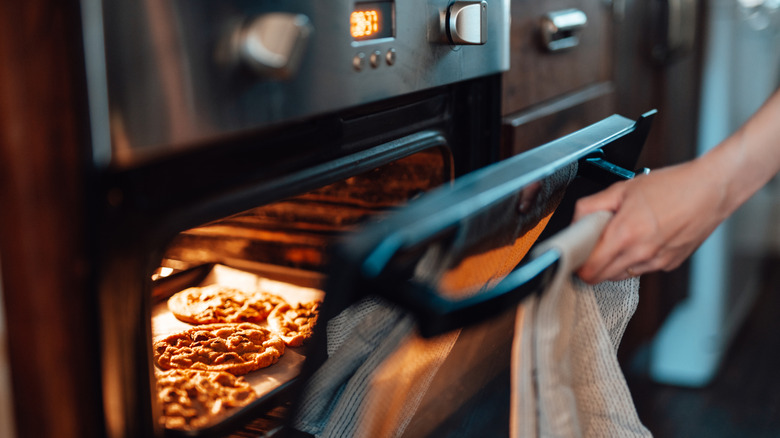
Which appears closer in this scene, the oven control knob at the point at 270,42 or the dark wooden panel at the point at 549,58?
the oven control knob at the point at 270,42

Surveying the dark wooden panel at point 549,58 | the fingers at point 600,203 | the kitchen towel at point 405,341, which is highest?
the dark wooden panel at point 549,58

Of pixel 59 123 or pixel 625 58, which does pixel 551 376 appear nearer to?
pixel 59 123

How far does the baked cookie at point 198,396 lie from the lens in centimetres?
63

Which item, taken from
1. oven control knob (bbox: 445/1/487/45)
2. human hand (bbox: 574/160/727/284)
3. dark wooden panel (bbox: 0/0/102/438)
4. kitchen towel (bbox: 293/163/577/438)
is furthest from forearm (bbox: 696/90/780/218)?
dark wooden panel (bbox: 0/0/102/438)

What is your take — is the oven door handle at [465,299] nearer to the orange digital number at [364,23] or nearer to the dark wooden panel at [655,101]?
the orange digital number at [364,23]

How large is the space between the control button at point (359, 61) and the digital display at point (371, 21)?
0.04 ft

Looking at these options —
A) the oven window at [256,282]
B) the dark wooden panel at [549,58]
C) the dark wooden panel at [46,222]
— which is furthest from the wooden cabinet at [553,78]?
the dark wooden panel at [46,222]

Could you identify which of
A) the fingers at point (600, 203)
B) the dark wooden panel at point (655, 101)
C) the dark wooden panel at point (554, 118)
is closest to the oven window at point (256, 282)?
the dark wooden panel at point (554, 118)

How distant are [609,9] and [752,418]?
1156mm

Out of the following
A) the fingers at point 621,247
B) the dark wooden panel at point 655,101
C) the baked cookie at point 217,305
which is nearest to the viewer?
the fingers at point 621,247

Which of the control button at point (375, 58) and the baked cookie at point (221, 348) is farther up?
the control button at point (375, 58)

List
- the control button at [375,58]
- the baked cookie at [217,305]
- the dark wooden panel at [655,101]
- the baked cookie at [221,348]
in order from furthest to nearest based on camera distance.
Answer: the dark wooden panel at [655,101] → the baked cookie at [217,305] → the baked cookie at [221,348] → the control button at [375,58]

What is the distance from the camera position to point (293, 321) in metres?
0.87

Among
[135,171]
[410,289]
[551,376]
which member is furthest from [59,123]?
[551,376]
